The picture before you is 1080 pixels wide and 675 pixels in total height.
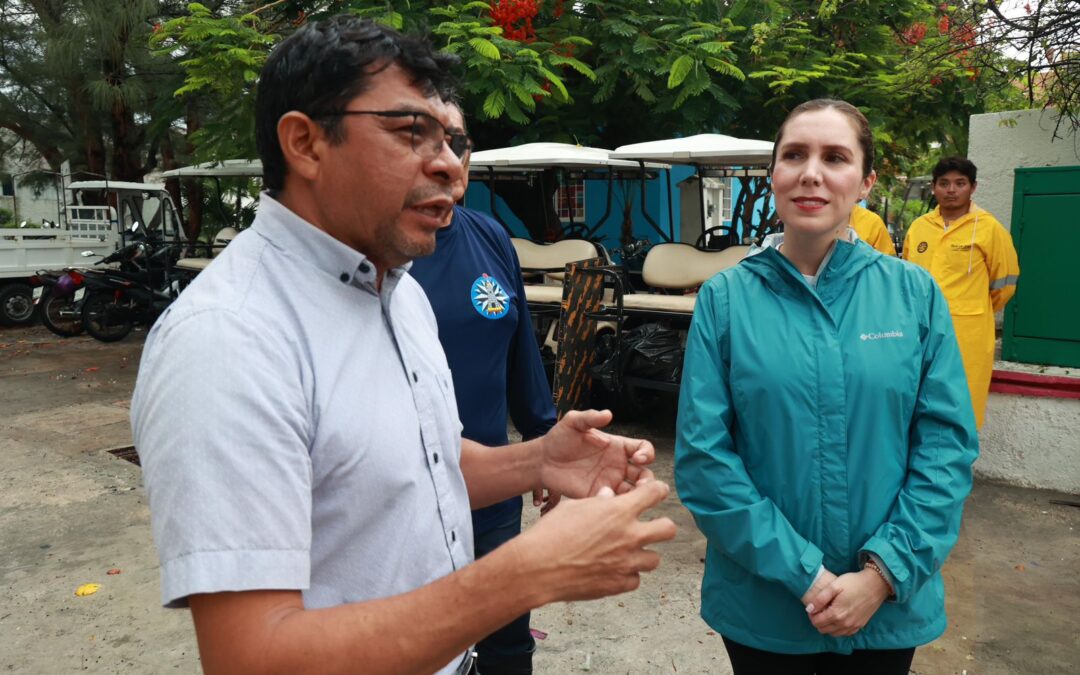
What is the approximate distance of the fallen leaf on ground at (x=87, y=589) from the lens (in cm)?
445

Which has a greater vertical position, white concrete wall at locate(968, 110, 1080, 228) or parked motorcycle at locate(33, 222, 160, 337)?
white concrete wall at locate(968, 110, 1080, 228)

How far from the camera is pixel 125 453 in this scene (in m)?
7.08

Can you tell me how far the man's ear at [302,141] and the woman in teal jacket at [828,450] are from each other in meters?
1.14

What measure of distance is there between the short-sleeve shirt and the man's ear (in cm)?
7

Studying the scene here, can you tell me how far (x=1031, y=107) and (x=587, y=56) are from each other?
5.37 metres

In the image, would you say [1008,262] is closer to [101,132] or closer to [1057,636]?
[1057,636]

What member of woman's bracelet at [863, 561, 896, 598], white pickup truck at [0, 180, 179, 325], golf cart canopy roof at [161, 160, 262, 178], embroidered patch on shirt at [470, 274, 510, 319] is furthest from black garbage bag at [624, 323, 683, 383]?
white pickup truck at [0, 180, 179, 325]

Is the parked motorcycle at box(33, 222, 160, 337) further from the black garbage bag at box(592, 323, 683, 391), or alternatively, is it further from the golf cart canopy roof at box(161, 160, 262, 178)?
the black garbage bag at box(592, 323, 683, 391)

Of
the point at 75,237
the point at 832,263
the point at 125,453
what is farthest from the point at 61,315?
the point at 832,263

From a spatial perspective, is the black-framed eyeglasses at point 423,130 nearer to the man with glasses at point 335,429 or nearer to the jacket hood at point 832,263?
the man with glasses at point 335,429

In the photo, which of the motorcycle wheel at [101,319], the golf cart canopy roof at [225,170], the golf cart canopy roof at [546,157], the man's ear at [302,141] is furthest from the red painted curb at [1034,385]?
the motorcycle wheel at [101,319]

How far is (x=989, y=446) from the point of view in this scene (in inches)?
249

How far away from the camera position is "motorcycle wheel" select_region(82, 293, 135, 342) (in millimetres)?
12773

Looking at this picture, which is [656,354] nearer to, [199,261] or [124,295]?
[199,261]
